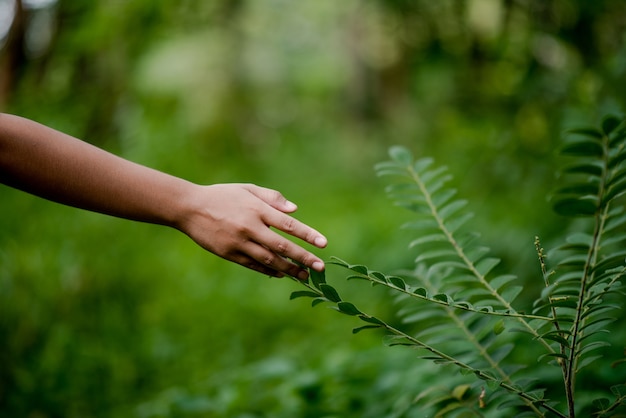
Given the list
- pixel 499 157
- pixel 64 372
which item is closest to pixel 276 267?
pixel 64 372

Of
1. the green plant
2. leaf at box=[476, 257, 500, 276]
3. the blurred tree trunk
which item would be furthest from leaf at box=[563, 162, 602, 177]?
the blurred tree trunk

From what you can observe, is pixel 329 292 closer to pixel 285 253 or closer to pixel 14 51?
pixel 285 253

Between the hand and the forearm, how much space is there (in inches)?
1.9

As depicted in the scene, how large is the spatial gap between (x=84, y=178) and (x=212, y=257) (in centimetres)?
268

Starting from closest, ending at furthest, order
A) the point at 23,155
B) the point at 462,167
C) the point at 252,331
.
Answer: the point at 23,155, the point at 252,331, the point at 462,167

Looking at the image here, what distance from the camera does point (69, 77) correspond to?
370cm

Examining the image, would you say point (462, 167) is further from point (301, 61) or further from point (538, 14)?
point (301, 61)

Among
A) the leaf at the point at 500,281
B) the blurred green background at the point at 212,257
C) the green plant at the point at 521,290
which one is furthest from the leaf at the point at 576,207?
the blurred green background at the point at 212,257

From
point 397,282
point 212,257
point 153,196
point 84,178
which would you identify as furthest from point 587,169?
point 212,257

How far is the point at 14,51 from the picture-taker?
10.5 ft

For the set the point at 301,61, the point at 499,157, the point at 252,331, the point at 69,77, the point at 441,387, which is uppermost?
the point at 301,61

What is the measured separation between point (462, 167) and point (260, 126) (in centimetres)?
442

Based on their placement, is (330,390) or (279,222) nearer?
(279,222)

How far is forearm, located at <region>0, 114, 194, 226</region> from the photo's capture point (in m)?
0.87
